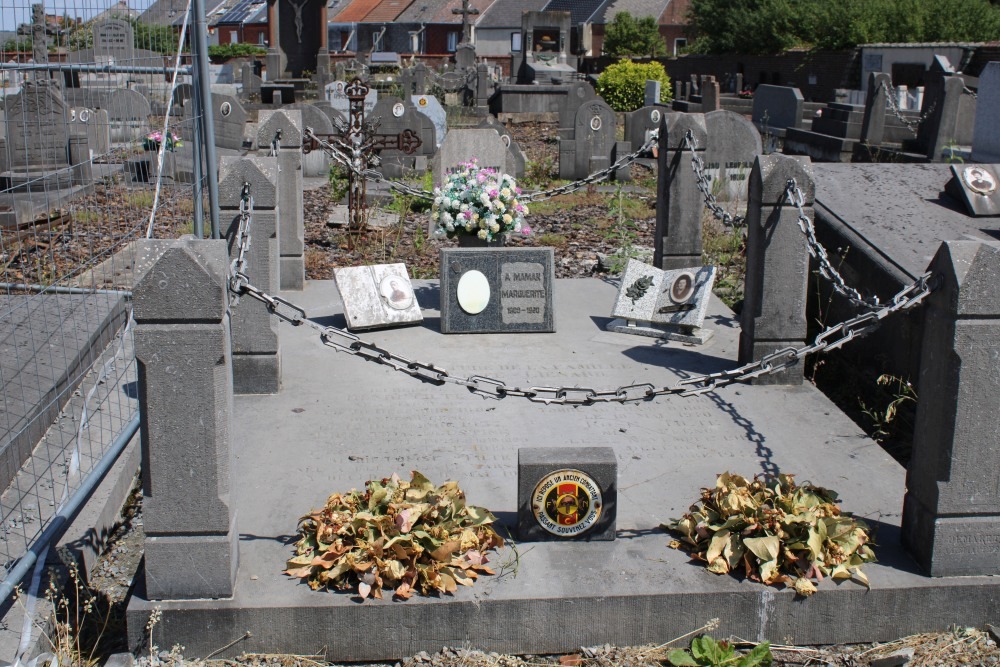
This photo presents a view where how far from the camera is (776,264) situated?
6270 millimetres

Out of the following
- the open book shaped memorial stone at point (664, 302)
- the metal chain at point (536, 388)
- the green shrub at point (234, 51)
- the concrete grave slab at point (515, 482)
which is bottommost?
the concrete grave slab at point (515, 482)

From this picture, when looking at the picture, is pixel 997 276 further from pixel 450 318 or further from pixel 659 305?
pixel 450 318

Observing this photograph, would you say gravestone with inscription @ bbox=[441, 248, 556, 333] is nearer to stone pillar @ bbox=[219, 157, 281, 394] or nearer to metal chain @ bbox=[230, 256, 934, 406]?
stone pillar @ bbox=[219, 157, 281, 394]

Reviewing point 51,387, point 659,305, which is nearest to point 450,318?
point 659,305

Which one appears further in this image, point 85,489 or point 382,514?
point 85,489

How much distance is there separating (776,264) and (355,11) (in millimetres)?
72479

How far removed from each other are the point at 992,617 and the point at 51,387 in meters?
4.68

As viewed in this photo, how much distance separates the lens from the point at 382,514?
13.0 feet

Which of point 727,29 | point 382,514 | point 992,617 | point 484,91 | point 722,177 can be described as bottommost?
point 992,617

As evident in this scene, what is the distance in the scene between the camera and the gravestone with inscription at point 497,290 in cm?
722

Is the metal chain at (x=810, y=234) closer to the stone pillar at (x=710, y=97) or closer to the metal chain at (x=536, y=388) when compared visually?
the metal chain at (x=536, y=388)

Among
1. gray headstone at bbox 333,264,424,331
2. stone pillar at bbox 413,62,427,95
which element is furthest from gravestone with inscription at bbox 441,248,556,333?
stone pillar at bbox 413,62,427,95

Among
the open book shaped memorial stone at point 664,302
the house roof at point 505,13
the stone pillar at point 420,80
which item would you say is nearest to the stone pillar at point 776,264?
the open book shaped memorial stone at point 664,302

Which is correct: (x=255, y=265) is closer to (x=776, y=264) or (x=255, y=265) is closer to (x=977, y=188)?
(x=776, y=264)
